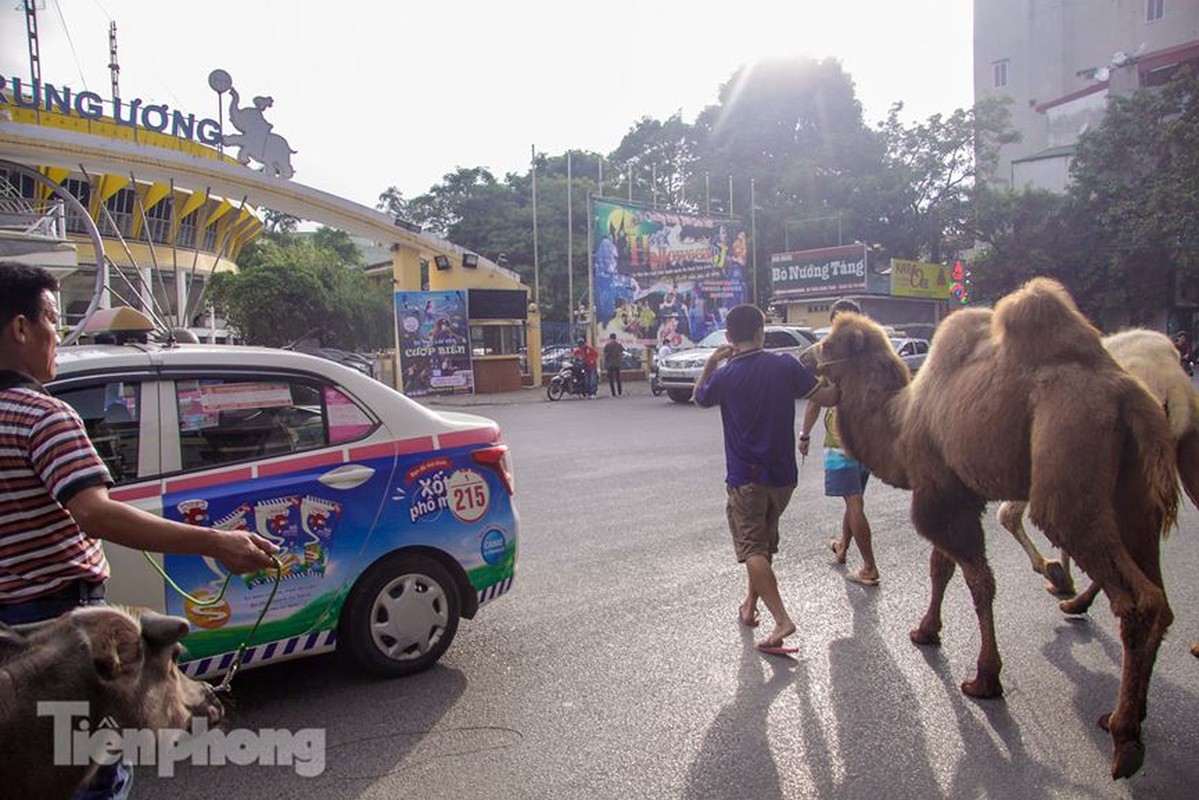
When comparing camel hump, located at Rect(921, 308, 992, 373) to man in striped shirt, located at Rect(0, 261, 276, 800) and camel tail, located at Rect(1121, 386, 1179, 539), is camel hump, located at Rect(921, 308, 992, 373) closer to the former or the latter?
camel tail, located at Rect(1121, 386, 1179, 539)

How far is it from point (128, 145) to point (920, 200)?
1359 inches

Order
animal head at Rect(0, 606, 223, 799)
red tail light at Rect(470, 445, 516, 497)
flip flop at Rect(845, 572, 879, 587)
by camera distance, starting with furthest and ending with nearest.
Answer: flip flop at Rect(845, 572, 879, 587) → red tail light at Rect(470, 445, 516, 497) → animal head at Rect(0, 606, 223, 799)

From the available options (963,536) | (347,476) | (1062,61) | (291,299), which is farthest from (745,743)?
(1062,61)

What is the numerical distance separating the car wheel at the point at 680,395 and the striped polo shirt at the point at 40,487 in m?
18.4

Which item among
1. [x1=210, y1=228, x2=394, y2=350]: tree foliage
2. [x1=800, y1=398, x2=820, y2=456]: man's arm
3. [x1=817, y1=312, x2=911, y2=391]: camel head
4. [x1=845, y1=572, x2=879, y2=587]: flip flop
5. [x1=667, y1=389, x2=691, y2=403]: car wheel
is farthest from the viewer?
[x1=210, y1=228, x2=394, y2=350]: tree foliage

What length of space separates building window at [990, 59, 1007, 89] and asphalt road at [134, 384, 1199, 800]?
51949mm

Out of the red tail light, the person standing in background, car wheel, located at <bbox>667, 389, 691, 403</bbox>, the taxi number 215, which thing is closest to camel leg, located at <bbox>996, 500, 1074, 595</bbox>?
the red tail light

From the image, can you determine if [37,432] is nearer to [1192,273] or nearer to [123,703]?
[123,703]

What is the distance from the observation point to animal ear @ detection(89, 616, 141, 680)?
1.64 metres

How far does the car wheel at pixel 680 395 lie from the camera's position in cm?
2041

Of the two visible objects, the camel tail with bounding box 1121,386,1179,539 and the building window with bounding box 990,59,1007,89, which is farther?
the building window with bounding box 990,59,1007,89

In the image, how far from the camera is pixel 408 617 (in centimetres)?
420

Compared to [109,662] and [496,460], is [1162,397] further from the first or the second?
[109,662]

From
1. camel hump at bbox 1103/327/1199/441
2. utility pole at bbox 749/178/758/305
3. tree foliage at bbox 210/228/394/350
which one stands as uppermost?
utility pole at bbox 749/178/758/305
